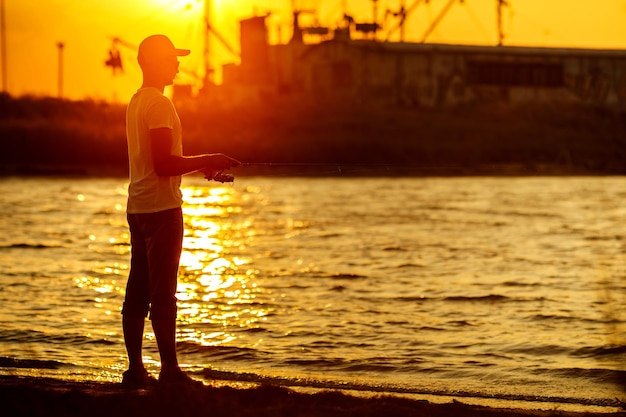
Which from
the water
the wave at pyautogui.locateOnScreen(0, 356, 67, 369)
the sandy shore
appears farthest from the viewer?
the water

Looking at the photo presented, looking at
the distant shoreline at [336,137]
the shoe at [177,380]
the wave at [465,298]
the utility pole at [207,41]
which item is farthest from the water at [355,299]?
the utility pole at [207,41]

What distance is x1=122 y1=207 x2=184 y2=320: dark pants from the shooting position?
633cm

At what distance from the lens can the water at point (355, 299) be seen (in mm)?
7973

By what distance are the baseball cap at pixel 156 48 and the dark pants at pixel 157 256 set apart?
82 centimetres

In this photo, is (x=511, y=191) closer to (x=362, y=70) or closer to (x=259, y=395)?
(x=362, y=70)

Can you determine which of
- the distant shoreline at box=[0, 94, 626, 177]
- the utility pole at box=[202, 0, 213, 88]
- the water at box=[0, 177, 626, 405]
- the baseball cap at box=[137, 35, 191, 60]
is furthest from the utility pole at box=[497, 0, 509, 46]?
the baseball cap at box=[137, 35, 191, 60]

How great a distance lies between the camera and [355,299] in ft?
37.2

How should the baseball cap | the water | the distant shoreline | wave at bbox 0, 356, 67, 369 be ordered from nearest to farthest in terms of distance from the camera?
the baseball cap → wave at bbox 0, 356, 67, 369 → the water → the distant shoreline

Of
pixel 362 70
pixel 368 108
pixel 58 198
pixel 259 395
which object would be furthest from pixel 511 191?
pixel 259 395

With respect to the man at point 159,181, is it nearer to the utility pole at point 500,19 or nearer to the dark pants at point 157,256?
the dark pants at point 157,256

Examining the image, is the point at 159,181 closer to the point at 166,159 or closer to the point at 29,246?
the point at 166,159

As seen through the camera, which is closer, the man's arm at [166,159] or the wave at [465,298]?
the man's arm at [166,159]

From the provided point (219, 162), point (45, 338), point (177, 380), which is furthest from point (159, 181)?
point (45, 338)

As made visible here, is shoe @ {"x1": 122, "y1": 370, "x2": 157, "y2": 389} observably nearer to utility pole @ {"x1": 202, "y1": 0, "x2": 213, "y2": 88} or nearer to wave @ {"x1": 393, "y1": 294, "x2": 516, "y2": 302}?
wave @ {"x1": 393, "y1": 294, "x2": 516, "y2": 302}
